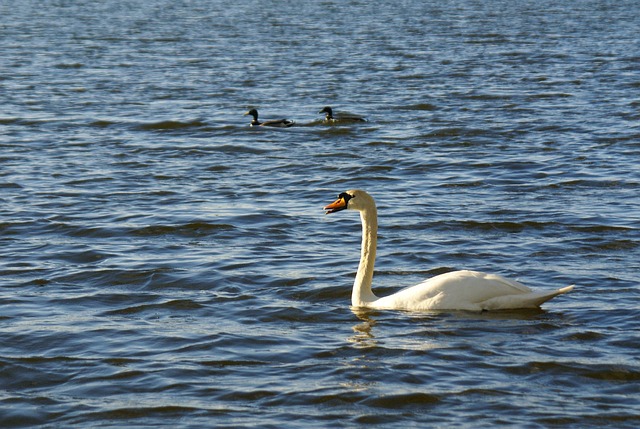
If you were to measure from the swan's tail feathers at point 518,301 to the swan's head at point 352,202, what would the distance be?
5.26 ft

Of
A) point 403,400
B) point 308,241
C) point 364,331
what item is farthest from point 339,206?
point 403,400

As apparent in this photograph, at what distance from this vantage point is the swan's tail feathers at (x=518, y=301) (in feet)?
36.2

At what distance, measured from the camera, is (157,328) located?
1098cm

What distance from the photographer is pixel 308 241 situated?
14516mm

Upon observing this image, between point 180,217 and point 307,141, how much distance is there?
768cm

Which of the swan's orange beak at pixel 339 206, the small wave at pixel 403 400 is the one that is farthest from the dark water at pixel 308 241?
the swan's orange beak at pixel 339 206

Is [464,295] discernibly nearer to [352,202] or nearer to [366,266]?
[366,266]

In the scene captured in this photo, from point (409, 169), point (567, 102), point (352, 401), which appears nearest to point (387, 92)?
point (567, 102)

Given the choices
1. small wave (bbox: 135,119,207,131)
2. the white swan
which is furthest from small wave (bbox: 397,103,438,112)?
the white swan

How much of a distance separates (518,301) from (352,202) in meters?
1.93

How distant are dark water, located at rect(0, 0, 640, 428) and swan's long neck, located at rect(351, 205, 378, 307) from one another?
253 mm

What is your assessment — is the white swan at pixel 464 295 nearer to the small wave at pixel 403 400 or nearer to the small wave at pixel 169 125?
the small wave at pixel 403 400

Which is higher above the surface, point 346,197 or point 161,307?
point 346,197

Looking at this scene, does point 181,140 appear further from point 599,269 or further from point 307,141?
point 599,269
